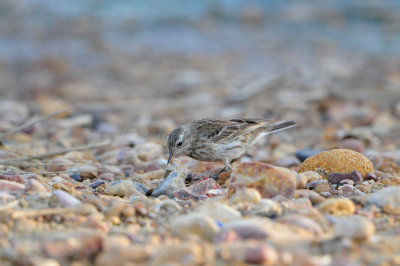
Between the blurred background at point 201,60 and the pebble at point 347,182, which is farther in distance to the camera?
the blurred background at point 201,60

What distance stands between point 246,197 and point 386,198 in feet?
3.19

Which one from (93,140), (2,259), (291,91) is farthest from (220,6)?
(2,259)

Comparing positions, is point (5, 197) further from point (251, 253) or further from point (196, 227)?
point (251, 253)

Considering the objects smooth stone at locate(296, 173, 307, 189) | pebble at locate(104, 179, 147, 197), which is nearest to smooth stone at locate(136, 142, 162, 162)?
pebble at locate(104, 179, 147, 197)

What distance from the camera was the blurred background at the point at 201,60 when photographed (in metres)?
9.59

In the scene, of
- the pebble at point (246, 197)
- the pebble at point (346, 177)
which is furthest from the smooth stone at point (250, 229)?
the pebble at point (346, 177)

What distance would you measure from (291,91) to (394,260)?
738 cm

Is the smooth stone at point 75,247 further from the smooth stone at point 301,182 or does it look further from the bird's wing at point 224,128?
the bird's wing at point 224,128

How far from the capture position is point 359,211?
3846 mm

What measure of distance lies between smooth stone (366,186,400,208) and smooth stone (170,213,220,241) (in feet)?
4.27

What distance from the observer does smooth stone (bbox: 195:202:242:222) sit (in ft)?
11.7

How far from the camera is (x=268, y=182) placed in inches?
164

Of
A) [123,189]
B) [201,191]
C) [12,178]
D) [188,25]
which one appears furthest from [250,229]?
[188,25]

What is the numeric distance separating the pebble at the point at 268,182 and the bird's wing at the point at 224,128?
6.33 ft
